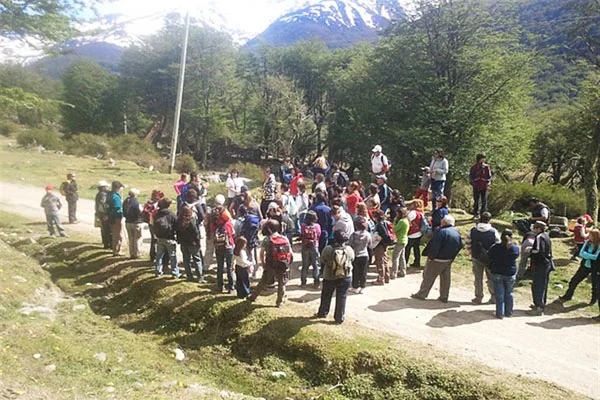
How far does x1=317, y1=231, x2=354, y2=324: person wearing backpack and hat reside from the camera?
739 cm

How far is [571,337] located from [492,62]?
1666 cm

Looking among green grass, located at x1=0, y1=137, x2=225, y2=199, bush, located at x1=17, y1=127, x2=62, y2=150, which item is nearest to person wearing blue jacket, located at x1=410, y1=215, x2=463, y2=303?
green grass, located at x1=0, y1=137, x2=225, y2=199

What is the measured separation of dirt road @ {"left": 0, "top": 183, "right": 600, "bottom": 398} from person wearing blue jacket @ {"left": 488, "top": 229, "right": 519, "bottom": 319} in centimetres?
30

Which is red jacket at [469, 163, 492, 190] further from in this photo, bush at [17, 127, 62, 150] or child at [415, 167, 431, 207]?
bush at [17, 127, 62, 150]

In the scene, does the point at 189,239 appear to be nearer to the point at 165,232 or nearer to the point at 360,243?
the point at 165,232

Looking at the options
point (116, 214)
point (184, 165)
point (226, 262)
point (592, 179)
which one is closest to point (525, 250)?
point (226, 262)

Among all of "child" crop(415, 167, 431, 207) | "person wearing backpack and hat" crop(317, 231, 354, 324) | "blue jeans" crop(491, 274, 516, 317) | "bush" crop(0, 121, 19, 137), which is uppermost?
"bush" crop(0, 121, 19, 137)

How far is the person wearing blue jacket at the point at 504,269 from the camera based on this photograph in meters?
8.34

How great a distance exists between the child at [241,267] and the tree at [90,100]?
45.9 m

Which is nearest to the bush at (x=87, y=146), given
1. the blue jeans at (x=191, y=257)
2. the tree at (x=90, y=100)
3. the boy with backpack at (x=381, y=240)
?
the tree at (x=90, y=100)

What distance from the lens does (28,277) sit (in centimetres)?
931

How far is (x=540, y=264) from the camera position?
8.85 metres

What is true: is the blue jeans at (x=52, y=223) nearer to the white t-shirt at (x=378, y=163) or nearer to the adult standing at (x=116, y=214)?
the adult standing at (x=116, y=214)

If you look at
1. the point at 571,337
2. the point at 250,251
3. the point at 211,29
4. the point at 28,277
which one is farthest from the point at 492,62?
the point at 211,29
